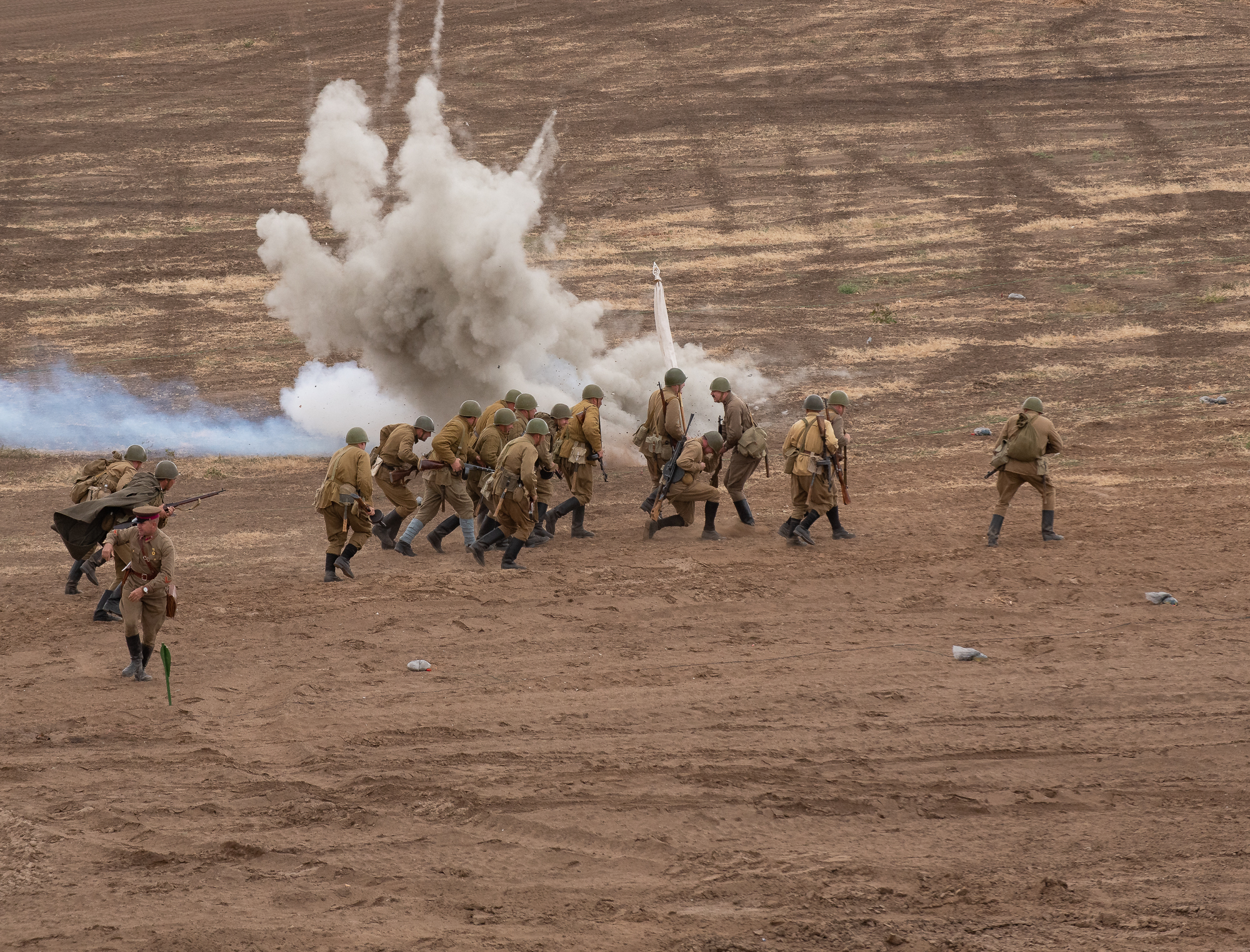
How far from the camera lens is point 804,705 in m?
10.0

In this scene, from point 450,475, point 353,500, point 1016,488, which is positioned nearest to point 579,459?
point 450,475

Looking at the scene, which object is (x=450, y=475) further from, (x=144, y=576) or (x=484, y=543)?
(x=144, y=576)

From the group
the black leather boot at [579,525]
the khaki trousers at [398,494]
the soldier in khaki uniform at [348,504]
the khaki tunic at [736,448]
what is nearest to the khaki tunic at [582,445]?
the black leather boot at [579,525]

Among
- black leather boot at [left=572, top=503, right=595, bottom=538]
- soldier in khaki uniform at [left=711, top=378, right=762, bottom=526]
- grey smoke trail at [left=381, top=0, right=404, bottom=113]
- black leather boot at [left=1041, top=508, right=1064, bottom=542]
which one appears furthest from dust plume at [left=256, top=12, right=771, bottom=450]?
grey smoke trail at [left=381, top=0, right=404, bottom=113]

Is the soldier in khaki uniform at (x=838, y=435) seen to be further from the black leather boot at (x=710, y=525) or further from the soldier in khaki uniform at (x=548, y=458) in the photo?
the soldier in khaki uniform at (x=548, y=458)

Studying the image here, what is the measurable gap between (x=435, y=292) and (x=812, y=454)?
817 centimetres

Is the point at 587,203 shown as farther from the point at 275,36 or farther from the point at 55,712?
the point at 55,712

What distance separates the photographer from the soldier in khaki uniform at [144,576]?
35.3ft

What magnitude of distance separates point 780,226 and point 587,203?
5138 mm

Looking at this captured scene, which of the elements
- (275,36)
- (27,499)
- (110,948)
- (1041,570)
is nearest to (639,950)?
(110,948)

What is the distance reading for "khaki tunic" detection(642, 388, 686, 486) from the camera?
50.9 ft

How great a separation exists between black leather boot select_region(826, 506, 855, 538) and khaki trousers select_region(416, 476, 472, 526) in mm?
4238

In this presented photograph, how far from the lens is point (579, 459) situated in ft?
51.0

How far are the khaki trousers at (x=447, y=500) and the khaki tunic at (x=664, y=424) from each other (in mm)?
2379
